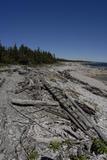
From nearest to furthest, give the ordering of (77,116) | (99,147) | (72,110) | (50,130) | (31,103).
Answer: (99,147)
(50,130)
(77,116)
(72,110)
(31,103)

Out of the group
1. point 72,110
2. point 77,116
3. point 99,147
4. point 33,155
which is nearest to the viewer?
point 33,155

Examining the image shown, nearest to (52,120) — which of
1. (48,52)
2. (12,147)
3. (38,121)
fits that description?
(38,121)

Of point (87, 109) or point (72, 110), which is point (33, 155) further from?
point (87, 109)

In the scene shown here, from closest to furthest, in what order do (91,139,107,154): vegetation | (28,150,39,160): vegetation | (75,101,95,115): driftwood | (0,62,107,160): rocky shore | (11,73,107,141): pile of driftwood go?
1. (28,150,39,160): vegetation
2. (0,62,107,160): rocky shore
3. (91,139,107,154): vegetation
4. (11,73,107,141): pile of driftwood
5. (75,101,95,115): driftwood

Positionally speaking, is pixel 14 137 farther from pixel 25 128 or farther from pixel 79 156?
pixel 79 156

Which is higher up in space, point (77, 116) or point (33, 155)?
point (77, 116)

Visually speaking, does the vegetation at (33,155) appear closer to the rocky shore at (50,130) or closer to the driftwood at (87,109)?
the rocky shore at (50,130)

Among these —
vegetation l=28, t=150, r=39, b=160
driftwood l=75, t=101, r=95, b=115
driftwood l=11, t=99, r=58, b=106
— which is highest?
driftwood l=11, t=99, r=58, b=106

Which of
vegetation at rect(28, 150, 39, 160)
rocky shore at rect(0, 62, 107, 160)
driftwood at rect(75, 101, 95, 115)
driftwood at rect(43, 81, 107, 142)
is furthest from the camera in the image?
driftwood at rect(75, 101, 95, 115)

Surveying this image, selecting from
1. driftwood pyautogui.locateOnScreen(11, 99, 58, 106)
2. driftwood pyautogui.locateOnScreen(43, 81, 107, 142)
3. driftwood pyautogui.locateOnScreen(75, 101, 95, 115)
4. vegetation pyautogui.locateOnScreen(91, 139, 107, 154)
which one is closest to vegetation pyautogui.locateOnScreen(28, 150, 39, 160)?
vegetation pyautogui.locateOnScreen(91, 139, 107, 154)

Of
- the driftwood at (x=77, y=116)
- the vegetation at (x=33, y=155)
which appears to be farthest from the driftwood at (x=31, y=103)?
the vegetation at (x=33, y=155)

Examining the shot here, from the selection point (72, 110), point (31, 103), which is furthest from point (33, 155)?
point (31, 103)

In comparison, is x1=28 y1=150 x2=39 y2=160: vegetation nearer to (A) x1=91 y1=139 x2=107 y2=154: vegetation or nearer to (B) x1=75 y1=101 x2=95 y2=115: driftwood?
(A) x1=91 y1=139 x2=107 y2=154: vegetation

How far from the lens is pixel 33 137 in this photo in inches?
402
